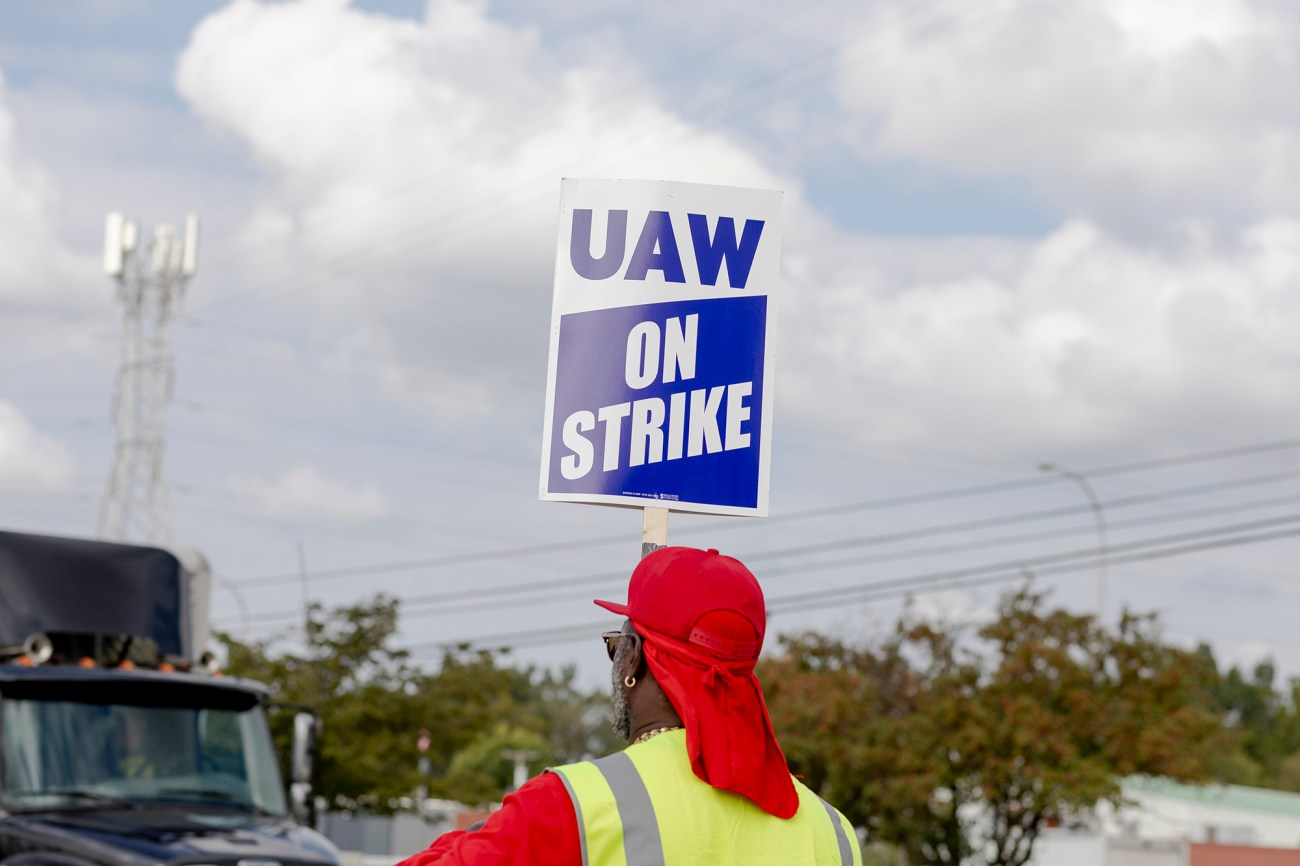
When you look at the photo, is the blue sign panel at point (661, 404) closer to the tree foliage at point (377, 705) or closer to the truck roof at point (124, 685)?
the truck roof at point (124, 685)

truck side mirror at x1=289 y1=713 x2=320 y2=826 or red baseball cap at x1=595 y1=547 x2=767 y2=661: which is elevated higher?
red baseball cap at x1=595 y1=547 x2=767 y2=661

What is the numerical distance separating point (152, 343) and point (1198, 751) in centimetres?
2638

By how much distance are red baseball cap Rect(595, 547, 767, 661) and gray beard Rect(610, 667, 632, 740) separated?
0.44ft

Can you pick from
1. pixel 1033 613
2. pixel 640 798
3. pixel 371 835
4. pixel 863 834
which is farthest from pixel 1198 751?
pixel 371 835

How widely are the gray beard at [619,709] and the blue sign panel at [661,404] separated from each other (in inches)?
56.2

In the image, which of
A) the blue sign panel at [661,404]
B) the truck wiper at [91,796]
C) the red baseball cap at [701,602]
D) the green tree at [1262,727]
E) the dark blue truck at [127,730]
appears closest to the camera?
the red baseball cap at [701,602]

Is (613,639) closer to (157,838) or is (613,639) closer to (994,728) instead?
(157,838)

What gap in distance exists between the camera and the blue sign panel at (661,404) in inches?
179

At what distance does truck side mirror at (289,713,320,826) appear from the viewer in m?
11.1

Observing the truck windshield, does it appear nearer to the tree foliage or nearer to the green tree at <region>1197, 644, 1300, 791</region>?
the tree foliage

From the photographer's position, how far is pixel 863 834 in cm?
3048

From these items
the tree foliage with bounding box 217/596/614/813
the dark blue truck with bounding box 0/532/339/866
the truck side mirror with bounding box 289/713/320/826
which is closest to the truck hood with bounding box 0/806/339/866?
the dark blue truck with bounding box 0/532/339/866

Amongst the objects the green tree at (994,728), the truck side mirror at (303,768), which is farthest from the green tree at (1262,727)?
the truck side mirror at (303,768)

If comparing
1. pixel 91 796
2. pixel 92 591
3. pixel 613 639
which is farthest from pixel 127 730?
pixel 613 639
